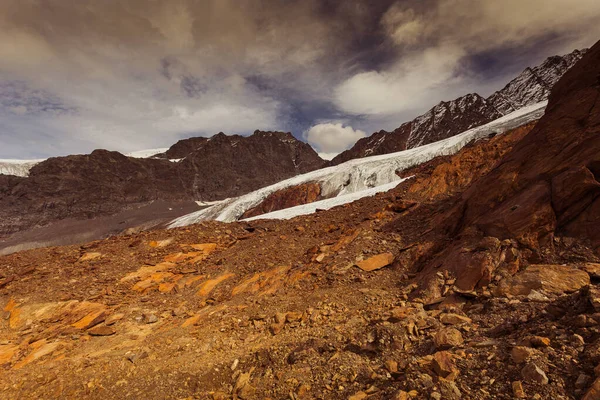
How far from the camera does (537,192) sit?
6.07 meters

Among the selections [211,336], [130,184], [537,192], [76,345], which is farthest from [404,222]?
[130,184]

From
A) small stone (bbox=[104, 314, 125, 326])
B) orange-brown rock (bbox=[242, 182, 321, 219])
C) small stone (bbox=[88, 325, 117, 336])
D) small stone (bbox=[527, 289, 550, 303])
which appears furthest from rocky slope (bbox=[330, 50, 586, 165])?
small stone (bbox=[88, 325, 117, 336])

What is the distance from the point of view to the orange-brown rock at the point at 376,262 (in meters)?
7.59

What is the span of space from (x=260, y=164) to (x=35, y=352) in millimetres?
162436

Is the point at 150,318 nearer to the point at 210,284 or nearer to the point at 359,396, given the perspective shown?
the point at 210,284

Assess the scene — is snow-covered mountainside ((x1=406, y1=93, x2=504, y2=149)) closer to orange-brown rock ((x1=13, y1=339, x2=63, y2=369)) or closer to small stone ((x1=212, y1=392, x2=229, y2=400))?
small stone ((x1=212, y1=392, x2=229, y2=400))

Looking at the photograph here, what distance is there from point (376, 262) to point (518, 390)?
193 inches

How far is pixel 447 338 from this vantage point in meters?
4.04

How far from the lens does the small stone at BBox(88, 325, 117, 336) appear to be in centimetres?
735

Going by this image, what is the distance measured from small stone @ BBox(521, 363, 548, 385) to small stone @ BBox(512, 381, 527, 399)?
0.12 m

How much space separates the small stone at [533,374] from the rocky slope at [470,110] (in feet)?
357

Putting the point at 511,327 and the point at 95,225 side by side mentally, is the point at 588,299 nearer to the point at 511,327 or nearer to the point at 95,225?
the point at 511,327

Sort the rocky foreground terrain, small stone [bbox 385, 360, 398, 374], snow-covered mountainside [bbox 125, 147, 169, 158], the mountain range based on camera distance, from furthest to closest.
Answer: snow-covered mountainside [bbox 125, 147, 169, 158], the mountain range, small stone [bbox 385, 360, 398, 374], the rocky foreground terrain

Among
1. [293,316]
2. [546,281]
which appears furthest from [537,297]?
[293,316]
